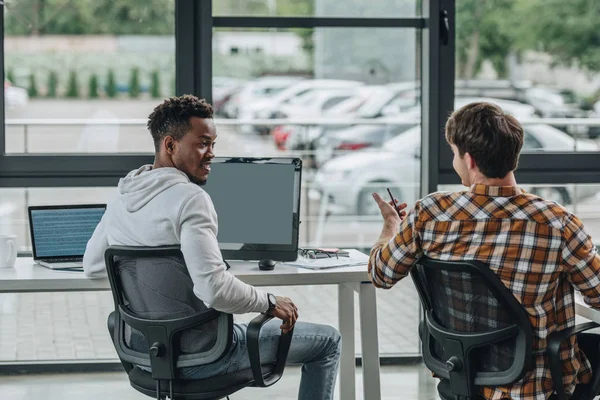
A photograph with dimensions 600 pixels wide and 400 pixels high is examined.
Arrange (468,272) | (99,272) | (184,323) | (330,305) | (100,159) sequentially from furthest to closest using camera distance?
(330,305) < (100,159) < (99,272) < (184,323) < (468,272)

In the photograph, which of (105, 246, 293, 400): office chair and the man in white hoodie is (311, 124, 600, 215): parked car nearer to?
the man in white hoodie

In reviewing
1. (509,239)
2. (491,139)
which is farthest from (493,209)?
(491,139)

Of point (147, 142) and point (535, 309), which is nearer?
point (535, 309)

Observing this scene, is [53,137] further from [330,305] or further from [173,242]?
[173,242]

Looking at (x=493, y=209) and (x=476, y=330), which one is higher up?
(x=493, y=209)

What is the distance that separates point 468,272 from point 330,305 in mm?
2331

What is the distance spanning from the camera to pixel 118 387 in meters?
4.30

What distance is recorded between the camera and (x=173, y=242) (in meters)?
2.72

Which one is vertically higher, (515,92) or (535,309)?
(515,92)

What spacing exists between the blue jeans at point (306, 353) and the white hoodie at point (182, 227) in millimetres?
151

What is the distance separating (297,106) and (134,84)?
2.56ft

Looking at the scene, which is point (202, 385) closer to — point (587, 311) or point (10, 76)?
point (587, 311)

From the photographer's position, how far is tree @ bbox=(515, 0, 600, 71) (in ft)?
15.2

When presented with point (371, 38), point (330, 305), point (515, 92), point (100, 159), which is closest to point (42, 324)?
point (100, 159)
